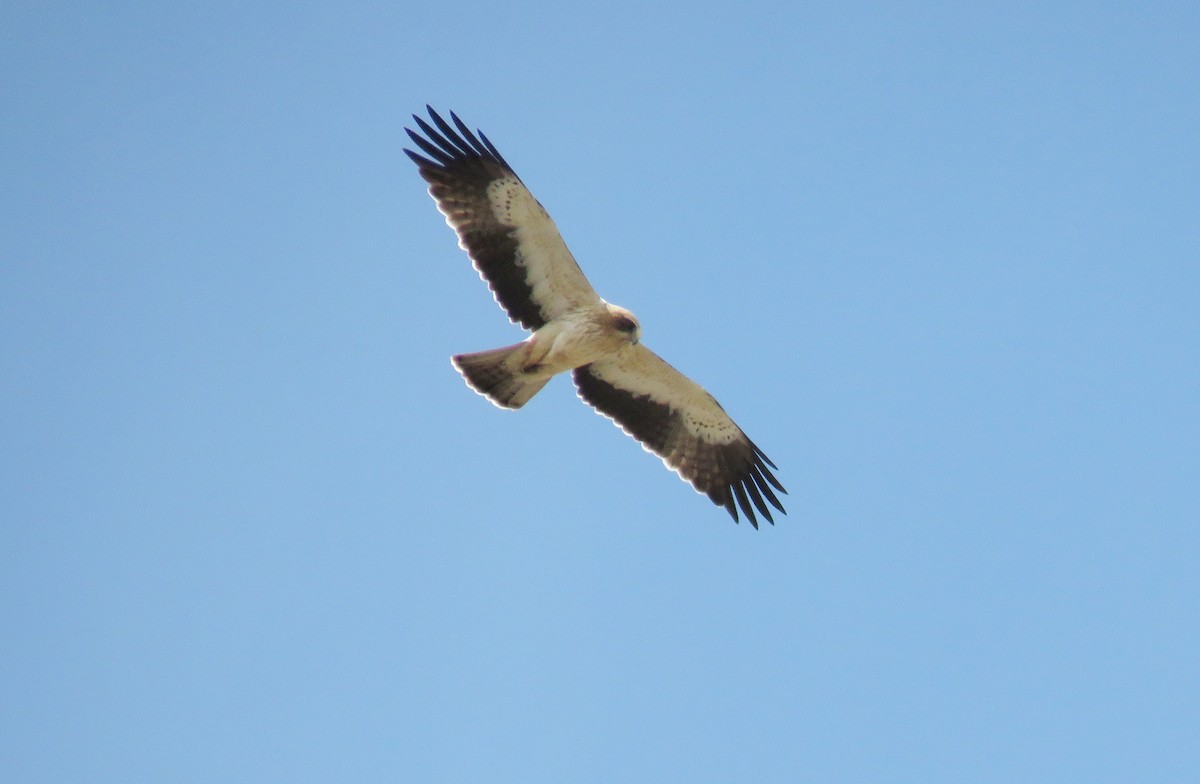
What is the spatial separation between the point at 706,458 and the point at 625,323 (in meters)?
2.00

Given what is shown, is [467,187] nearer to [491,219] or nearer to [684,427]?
[491,219]

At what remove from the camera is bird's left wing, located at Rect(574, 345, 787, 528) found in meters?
10.5

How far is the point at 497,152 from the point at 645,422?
282 centimetres

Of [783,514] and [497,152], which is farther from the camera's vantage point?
[783,514]

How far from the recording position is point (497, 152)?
31.8ft

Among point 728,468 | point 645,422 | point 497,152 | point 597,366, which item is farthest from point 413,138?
point 728,468

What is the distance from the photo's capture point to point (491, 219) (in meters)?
9.72

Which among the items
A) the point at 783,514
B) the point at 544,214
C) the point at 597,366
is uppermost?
the point at 544,214

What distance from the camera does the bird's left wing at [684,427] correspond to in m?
10.5

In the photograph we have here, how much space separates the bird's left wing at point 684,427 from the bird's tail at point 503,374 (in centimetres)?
77

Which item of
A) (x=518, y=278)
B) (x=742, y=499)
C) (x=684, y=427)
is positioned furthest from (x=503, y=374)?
(x=742, y=499)

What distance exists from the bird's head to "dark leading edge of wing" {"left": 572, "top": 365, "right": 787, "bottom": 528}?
1103mm

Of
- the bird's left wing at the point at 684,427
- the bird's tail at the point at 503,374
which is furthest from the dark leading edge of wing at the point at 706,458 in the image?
the bird's tail at the point at 503,374

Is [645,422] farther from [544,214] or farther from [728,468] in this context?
[544,214]
